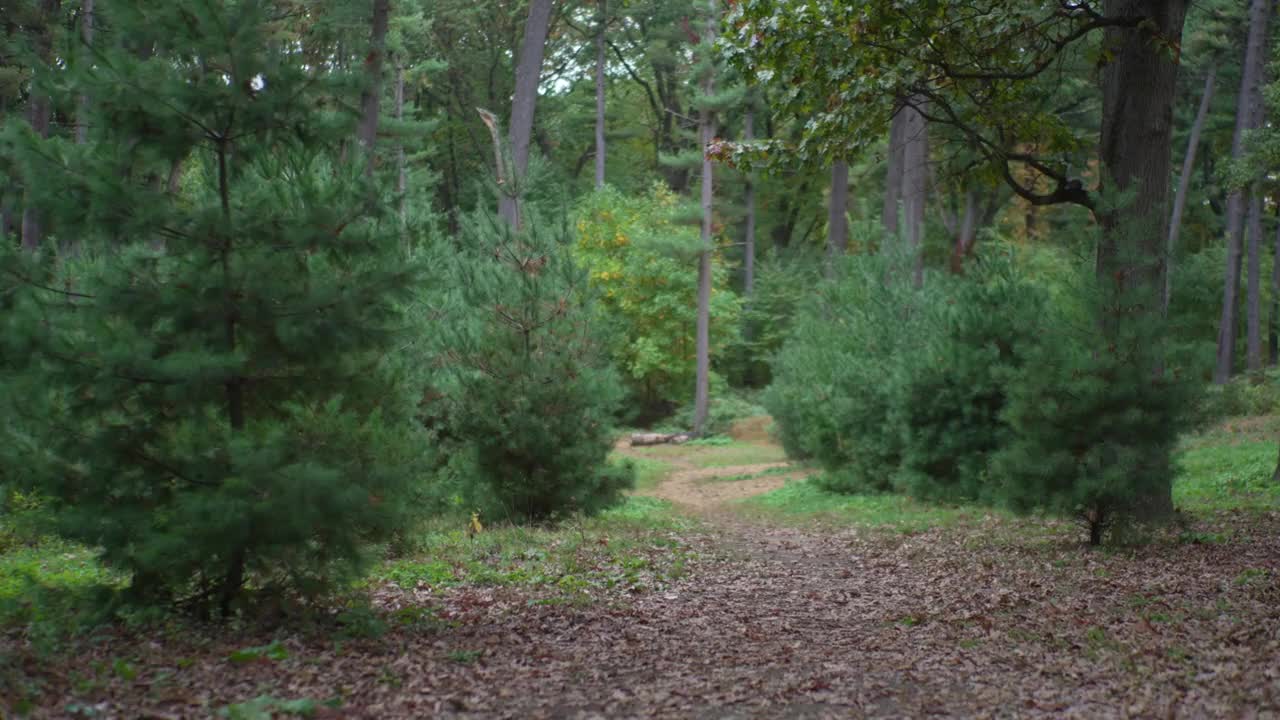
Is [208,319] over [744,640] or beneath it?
over

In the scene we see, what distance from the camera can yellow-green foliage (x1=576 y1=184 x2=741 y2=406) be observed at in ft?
109

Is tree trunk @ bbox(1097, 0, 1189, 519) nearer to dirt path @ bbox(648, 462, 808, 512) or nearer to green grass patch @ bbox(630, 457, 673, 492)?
dirt path @ bbox(648, 462, 808, 512)

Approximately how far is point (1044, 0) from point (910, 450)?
23.7ft

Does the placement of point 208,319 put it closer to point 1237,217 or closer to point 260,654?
point 260,654

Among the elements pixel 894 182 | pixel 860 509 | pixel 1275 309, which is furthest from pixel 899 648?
pixel 1275 309

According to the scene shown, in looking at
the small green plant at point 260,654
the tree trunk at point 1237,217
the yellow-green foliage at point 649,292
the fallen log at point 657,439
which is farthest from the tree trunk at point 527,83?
the tree trunk at point 1237,217

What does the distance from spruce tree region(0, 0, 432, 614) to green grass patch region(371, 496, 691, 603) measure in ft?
7.90

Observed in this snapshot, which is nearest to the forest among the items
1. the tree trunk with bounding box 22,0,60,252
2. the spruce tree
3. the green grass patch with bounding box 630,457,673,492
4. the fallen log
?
the spruce tree

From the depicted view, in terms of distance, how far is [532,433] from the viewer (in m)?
11.5

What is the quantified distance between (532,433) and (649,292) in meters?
22.6

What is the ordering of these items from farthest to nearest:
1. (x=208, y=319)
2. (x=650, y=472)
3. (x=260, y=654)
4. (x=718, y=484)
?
(x=650, y=472), (x=718, y=484), (x=208, y=319), (x=260, y=654)

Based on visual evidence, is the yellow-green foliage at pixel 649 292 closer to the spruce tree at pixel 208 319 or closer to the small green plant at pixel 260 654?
the spruce tree at pixel 208 319

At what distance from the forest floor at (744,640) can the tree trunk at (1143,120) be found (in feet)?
6.66

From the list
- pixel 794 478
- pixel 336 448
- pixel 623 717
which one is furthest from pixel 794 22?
pixel 794 478
